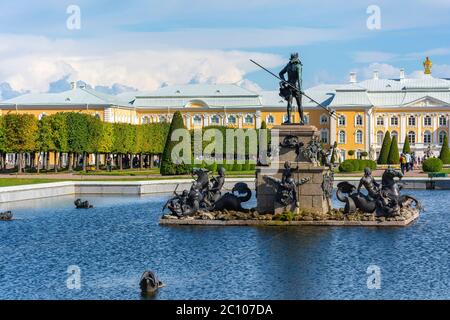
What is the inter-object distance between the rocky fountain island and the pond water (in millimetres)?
619

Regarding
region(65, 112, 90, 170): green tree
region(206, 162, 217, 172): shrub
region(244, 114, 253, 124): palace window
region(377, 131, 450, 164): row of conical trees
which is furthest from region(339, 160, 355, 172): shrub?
region(244, 114, 253, 124): palace window

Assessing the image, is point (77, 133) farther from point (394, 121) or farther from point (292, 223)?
point (394, 121)

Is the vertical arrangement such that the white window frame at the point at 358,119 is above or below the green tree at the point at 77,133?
above

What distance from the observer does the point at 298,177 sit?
26078 mm

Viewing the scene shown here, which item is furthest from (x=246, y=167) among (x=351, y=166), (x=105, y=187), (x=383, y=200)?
(x=383, y=200)

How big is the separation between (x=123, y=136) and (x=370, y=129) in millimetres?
35017

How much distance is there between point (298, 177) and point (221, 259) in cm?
606

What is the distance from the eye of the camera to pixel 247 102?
98812 millimetres

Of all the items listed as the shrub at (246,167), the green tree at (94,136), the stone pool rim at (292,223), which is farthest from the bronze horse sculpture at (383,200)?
the green tree at (94,136)

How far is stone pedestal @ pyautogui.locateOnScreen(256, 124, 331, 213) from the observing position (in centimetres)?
2600

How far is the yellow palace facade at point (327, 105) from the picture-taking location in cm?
9388

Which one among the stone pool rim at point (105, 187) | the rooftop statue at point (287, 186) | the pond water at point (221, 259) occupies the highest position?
the rooftop statue at point (287, 186)

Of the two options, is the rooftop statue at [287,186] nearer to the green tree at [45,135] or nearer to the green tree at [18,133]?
the green tree at [18,133]
